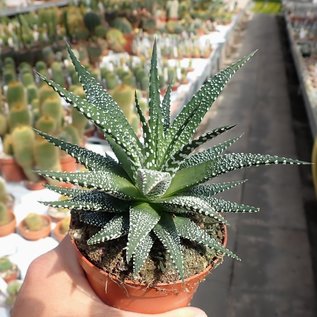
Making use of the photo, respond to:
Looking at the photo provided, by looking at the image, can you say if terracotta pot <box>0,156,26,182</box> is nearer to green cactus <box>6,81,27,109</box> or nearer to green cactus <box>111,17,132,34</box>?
green cactus <box>6,81,27,109</box>

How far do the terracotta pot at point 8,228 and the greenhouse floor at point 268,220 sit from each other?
2.79 feet


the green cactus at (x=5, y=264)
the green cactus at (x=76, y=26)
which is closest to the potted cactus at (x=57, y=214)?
the green cactus at (x=5, y=264)

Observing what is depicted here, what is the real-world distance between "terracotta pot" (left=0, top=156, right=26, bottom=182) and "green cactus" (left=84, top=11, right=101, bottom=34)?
6.95 ft

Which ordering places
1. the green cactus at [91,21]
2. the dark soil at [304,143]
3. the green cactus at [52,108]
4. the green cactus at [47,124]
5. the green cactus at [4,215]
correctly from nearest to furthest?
the green cactus at [4,215]
the green cactus at [47,124]
the green cactus at [52,108]
the dark soil at [304,143]
the green cactus at [91,21]

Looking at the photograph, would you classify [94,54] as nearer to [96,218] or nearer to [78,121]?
[78,121]

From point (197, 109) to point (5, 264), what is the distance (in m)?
0.95

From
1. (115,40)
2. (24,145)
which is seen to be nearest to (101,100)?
(24,145)

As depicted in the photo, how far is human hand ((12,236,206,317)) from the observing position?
727 mm

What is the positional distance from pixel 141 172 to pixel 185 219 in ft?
0.42

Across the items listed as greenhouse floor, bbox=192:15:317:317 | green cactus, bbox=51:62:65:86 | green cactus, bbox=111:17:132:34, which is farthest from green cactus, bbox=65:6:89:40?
greenhouse floor, bbox=192:15:317:317

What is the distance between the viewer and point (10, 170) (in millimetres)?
1793

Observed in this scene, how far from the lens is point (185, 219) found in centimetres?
72

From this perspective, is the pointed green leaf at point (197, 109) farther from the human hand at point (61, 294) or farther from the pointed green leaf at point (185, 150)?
the human hand at point (61, 294)

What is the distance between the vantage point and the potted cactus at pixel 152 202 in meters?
0.66
